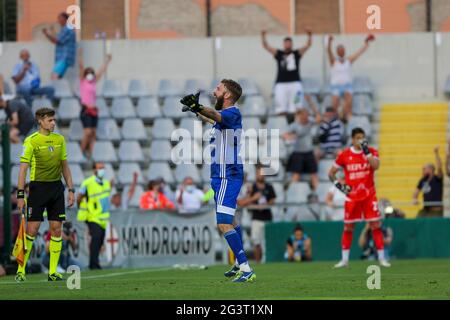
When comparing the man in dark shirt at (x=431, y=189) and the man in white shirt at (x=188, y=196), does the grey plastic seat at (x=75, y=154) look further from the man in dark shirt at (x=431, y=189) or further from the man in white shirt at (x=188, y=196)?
the man in dark shirt at (x=431, y=189)

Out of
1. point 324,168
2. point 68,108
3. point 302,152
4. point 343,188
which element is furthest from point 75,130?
point 343,188

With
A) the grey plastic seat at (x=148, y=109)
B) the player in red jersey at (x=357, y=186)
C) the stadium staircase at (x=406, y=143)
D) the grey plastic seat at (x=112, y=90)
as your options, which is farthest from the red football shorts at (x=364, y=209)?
the grey plastic seat at (x=112, y=90)

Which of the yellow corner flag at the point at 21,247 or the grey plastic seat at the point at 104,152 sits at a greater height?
the grey plastic seat at the point at 104,152

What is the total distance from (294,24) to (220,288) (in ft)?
62.1

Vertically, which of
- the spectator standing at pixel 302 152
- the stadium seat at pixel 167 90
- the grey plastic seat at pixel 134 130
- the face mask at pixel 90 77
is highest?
the face mask at pixel 90 77

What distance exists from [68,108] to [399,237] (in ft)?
31.3

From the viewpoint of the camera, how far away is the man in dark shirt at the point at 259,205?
27047mm

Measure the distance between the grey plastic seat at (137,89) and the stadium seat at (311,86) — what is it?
12.9ft

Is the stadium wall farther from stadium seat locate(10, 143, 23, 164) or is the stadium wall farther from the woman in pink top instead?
stadium seat locate(10, 143, 23, 164)

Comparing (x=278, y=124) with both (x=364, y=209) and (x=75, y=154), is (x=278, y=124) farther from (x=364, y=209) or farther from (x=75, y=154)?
(x=364, y=209)

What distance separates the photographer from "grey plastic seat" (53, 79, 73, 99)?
3159cm

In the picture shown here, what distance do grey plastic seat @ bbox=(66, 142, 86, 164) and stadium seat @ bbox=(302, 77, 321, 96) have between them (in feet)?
18.7

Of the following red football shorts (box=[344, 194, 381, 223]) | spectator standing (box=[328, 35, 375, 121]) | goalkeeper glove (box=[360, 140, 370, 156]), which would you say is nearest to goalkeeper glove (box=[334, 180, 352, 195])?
Result: red football shorts (box=[344, 194, 381, 223])
